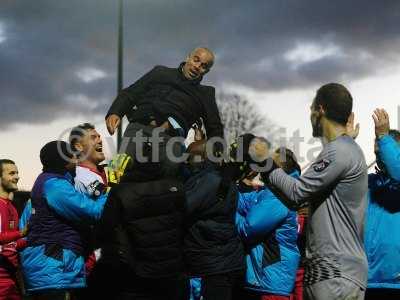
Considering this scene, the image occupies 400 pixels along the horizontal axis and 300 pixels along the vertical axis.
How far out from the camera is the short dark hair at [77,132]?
20.4 feet

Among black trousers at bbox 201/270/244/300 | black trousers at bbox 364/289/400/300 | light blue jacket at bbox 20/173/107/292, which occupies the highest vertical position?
light blue jacket at bbox 20/173/107/292

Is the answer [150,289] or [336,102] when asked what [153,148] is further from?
[336,102]

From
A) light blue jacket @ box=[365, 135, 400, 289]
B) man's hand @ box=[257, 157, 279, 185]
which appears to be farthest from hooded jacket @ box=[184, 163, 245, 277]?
light blue jacket @ box=[365, 135, 400, 289]

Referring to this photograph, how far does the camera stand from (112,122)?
6.03 meters

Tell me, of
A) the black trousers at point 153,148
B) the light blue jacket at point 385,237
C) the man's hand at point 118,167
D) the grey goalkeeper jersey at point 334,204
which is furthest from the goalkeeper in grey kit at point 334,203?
the light blue jacket at point 385,237

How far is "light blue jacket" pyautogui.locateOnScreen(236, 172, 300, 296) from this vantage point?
5.91 meters

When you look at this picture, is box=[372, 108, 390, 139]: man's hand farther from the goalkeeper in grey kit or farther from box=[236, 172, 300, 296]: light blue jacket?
box=[236, 172, 300, 296]: light blue jacket

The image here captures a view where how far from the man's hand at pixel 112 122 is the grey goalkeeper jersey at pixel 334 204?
216 cm

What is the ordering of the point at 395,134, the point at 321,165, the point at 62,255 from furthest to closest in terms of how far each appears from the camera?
1. the point at 395,134
2. the point at 62,255
3. the point at 321,165

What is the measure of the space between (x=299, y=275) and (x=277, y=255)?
1516 mm

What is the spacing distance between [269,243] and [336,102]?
2.23 meters

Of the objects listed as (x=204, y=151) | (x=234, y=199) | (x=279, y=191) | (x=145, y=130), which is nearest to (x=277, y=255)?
(x=234, y=199)

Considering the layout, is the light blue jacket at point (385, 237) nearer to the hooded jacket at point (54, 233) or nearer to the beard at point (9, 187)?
the hooded jacket at point (54, 233)

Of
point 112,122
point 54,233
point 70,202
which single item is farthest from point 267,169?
point 54,233
